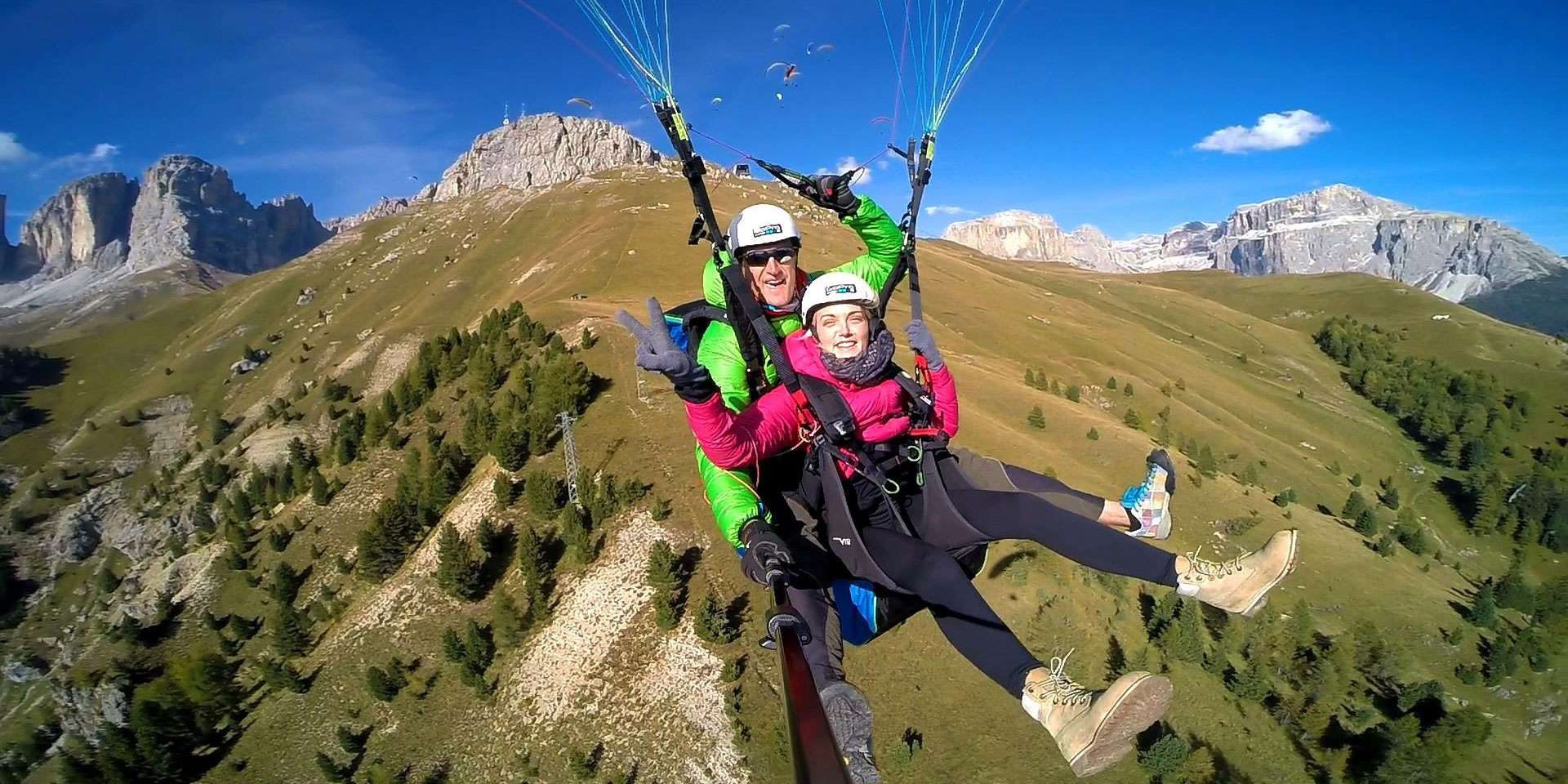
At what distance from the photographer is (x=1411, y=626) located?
44.4m

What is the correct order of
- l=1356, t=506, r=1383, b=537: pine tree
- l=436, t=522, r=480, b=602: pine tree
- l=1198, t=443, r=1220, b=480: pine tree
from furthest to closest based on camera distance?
l=1356, t=506, r=1383, b=537: pine tree, l=1198, t=443, r=1220, b=480: pine tree, l=436, t=522, r=480, b=602: pine tree

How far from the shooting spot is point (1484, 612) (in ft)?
157

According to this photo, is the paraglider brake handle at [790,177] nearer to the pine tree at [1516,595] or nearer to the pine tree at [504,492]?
the pine tree at [504,492]

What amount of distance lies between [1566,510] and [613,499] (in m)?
113

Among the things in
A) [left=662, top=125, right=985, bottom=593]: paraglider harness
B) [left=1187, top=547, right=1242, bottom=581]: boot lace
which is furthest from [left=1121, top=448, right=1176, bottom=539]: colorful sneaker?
[left=662, top=125, right=985, bottom=593]: paraglider harness

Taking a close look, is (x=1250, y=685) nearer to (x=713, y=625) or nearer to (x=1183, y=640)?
(x=1183, y=640)

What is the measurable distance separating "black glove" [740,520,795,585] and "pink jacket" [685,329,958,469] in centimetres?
70

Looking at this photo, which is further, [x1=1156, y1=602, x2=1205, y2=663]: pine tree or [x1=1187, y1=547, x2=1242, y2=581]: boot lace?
[x1=1156, y1=602, x2=1205, y2=663]: pine tree

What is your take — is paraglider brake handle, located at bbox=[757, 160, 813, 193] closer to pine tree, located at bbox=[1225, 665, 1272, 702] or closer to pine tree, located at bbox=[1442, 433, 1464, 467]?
pine tree, located at bbox=[1225, 665, 1272, 702]

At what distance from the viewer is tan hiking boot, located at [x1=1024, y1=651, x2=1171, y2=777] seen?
17.9ft

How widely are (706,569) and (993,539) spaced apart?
1969 cm

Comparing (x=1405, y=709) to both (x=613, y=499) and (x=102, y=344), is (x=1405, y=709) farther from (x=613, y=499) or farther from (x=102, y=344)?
(x=102, y=344)

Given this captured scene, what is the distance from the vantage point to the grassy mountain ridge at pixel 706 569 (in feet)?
74.1

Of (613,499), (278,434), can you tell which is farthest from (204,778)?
(278,434)
